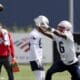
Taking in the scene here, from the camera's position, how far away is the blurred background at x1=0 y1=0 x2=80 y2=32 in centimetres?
4112

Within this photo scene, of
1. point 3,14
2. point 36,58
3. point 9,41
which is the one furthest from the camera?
point 3,14

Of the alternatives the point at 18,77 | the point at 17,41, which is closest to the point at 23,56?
the point at 17,41

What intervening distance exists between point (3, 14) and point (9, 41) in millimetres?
27246

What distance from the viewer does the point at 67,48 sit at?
1370 centimetres

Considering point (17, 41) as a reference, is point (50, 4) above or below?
above

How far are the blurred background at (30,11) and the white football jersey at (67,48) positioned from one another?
2672 centimetres

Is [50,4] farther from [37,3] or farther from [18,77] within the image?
[18,77]

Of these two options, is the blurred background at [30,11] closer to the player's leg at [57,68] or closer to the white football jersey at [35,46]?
the player's leg at [57,68]

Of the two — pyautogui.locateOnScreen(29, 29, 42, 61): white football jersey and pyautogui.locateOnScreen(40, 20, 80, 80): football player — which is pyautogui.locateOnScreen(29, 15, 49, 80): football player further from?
pyautogui.locateOnScreen(40, 20, 80, 80): football player

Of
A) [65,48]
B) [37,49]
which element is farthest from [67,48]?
[37,49]

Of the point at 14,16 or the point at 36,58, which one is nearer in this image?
the point at 36,58

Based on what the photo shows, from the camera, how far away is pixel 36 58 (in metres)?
13.7

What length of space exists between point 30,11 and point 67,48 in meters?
29.0

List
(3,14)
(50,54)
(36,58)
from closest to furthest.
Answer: (36,58), (50,54), (3,14)
